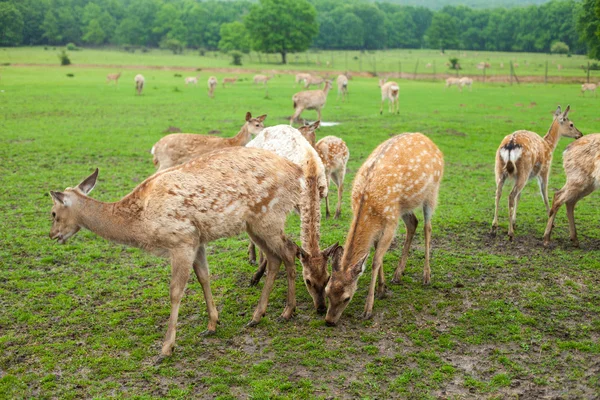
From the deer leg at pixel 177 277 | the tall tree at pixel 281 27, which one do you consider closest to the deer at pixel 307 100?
the deer leg at pixel 177 277

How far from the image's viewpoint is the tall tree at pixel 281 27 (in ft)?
221

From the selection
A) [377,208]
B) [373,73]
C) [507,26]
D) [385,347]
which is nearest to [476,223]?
[377,208]

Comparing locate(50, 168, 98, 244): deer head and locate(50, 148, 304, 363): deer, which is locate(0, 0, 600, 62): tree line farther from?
locate(50, 168, 98, 244): deer head

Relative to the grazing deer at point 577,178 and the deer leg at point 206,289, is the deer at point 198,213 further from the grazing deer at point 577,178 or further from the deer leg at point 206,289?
the grazing deer at point 577,178

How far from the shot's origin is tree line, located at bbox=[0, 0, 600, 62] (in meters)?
69.8

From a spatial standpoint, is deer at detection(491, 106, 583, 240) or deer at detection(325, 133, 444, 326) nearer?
deer at detection(325, 133, 444, 326)

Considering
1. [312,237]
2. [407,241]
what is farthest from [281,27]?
[312,237]

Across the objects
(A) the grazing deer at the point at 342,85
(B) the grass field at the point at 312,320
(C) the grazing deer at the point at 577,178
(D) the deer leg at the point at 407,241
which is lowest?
(B) the grass field at the point at 312,320

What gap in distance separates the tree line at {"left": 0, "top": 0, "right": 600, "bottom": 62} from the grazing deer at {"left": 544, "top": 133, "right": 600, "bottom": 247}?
62.0 m

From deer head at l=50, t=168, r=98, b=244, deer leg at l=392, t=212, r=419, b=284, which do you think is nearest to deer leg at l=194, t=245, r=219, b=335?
deer head at l=50, t=168, r=98, b=244

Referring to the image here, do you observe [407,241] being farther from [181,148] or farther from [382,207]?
[181,148]


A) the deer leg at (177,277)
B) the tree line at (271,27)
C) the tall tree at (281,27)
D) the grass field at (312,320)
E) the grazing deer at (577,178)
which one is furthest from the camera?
the tree line at (271,27)

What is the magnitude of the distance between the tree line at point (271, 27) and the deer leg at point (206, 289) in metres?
64.3

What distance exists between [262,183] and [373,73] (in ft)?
154
